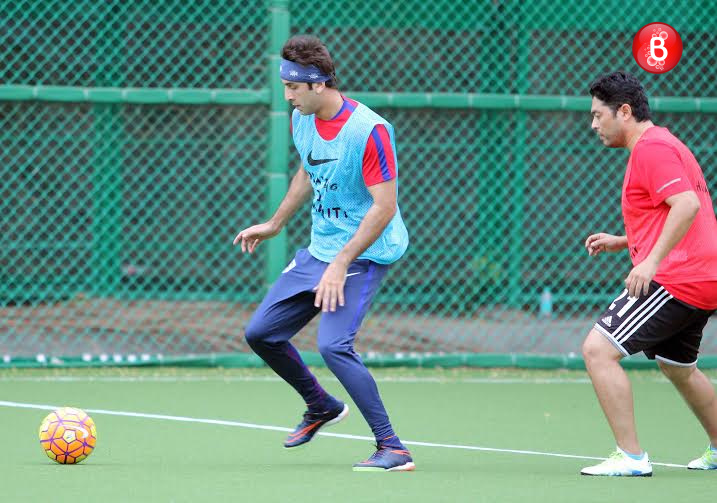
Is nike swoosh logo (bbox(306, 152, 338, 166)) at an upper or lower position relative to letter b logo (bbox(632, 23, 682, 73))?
lower

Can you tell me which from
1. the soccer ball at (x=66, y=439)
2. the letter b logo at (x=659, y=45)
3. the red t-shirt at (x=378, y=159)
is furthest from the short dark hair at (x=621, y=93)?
the letter b logo at (x=659, y=45)

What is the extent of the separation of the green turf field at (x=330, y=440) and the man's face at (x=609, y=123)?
4.91 ft

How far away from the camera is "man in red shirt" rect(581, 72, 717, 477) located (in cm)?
549

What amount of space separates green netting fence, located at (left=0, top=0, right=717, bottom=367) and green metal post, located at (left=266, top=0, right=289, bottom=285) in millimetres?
840

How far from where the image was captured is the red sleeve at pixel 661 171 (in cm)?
541

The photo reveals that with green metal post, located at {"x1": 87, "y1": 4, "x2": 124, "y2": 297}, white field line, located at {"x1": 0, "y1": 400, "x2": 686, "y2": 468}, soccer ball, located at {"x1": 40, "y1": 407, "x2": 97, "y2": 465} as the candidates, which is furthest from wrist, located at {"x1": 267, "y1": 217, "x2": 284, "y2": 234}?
green metal post, located at {"x1": 87, "y1": 4, "x2": 124, "y2": 297}

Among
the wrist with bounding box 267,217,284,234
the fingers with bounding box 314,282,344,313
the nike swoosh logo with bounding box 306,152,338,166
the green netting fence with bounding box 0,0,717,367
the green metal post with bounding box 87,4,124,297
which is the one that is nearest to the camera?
the fingers with bounding box 314,282,344,313

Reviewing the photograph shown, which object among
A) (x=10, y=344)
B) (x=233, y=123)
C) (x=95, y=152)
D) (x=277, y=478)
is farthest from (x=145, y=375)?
(x=277, y=478)

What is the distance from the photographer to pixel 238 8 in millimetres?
11758

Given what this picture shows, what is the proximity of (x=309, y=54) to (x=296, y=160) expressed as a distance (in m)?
6.49

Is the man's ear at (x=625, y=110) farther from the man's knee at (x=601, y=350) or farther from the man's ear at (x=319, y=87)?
the man's ear at (x=319, y=87)

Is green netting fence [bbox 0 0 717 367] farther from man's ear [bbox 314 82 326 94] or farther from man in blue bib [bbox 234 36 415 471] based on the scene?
man's ear [bbox 314 82 326 94]

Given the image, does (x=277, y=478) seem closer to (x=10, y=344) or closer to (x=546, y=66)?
(x=10, y=344)

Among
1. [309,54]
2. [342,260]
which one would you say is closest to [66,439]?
[342,260]
